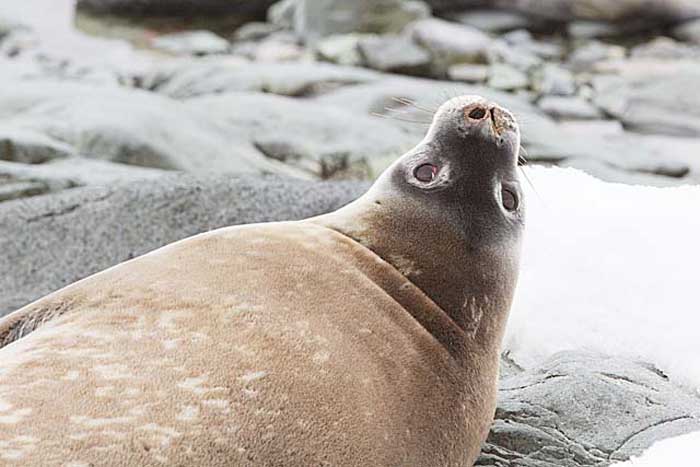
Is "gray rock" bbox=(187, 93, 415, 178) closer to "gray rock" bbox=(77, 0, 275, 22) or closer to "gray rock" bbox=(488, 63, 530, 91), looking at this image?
"gray rock" bbox=(488, 63, 530, 91)

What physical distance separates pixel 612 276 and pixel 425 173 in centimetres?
64

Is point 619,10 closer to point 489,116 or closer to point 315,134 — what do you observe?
point 315,134

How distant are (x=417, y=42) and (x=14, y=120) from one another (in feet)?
14.9

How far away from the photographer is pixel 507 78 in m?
7.51

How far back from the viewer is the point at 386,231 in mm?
1644

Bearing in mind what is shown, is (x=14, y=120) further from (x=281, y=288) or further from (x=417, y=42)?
(x=417, y=42)

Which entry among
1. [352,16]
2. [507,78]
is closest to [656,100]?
[507,78]

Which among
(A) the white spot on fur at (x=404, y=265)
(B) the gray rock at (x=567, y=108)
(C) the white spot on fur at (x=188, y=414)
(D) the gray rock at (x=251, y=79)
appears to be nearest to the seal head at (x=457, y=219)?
(A) the white spot on fur at (x=404, y=265)

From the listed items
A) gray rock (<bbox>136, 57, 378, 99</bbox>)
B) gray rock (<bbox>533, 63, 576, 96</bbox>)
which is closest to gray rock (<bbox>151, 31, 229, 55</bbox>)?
gray rock (<bbox>136, 57, 378, 99</bbox>)

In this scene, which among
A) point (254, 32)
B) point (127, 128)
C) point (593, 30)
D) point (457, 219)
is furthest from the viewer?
point (593, 30)

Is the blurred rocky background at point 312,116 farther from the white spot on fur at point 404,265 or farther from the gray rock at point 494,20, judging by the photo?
the white spot on fur at point 404,265

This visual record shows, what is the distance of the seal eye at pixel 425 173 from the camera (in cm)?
171

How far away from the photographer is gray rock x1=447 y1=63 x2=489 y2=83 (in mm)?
7520

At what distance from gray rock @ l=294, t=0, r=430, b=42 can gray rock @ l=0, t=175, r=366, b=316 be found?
5744 millimetres
